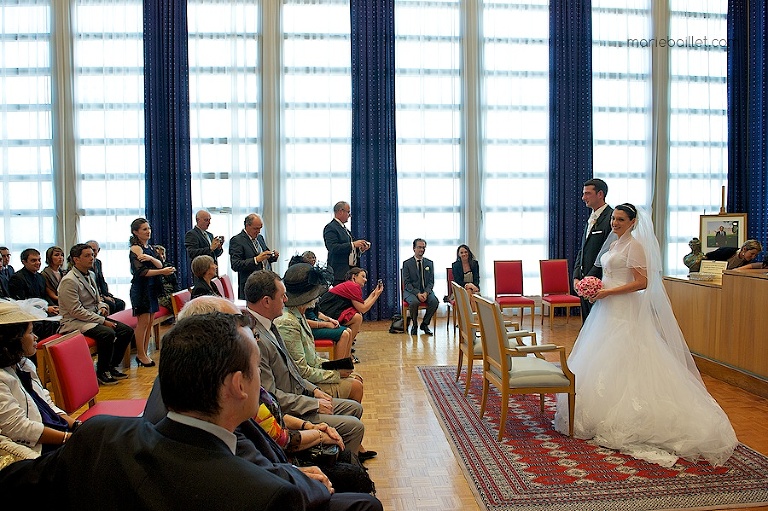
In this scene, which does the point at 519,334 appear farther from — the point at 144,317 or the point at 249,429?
the point at 144,317

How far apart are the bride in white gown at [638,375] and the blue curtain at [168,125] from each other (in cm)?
646

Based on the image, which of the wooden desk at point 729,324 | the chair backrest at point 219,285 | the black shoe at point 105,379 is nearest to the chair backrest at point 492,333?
the wooden desk at point 729,324

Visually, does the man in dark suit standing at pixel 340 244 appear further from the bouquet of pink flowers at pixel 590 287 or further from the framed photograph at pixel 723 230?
the framed photograph at pixel 723 230

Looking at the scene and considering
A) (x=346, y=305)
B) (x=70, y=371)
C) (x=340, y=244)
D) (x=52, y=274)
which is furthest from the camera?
(x=340, y=244)

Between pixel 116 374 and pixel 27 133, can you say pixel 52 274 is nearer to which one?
pixel 116 374

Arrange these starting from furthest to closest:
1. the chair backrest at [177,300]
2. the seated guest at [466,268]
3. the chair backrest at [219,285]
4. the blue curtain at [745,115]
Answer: the blue curtain at [745,115] → the seated guest at [466,268] → the chair backrest at [219,285] → the chair backrest at [177,300]

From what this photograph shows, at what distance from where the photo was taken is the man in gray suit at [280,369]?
2977 millimetres

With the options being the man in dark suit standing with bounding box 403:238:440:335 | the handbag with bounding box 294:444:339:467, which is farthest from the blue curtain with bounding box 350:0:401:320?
Answer: the handbag with bounding box 294:444:339:467

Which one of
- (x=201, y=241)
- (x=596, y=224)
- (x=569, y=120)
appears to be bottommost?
(x=201, y=241)

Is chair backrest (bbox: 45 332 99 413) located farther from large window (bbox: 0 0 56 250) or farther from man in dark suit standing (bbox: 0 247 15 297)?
large window (bbox: 0 0 56 250)

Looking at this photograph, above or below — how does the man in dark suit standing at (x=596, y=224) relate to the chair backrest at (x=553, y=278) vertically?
above

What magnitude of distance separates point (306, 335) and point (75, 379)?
1.33m

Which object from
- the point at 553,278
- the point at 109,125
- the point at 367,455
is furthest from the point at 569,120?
the point at 367,455

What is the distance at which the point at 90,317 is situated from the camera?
18.8 feet
